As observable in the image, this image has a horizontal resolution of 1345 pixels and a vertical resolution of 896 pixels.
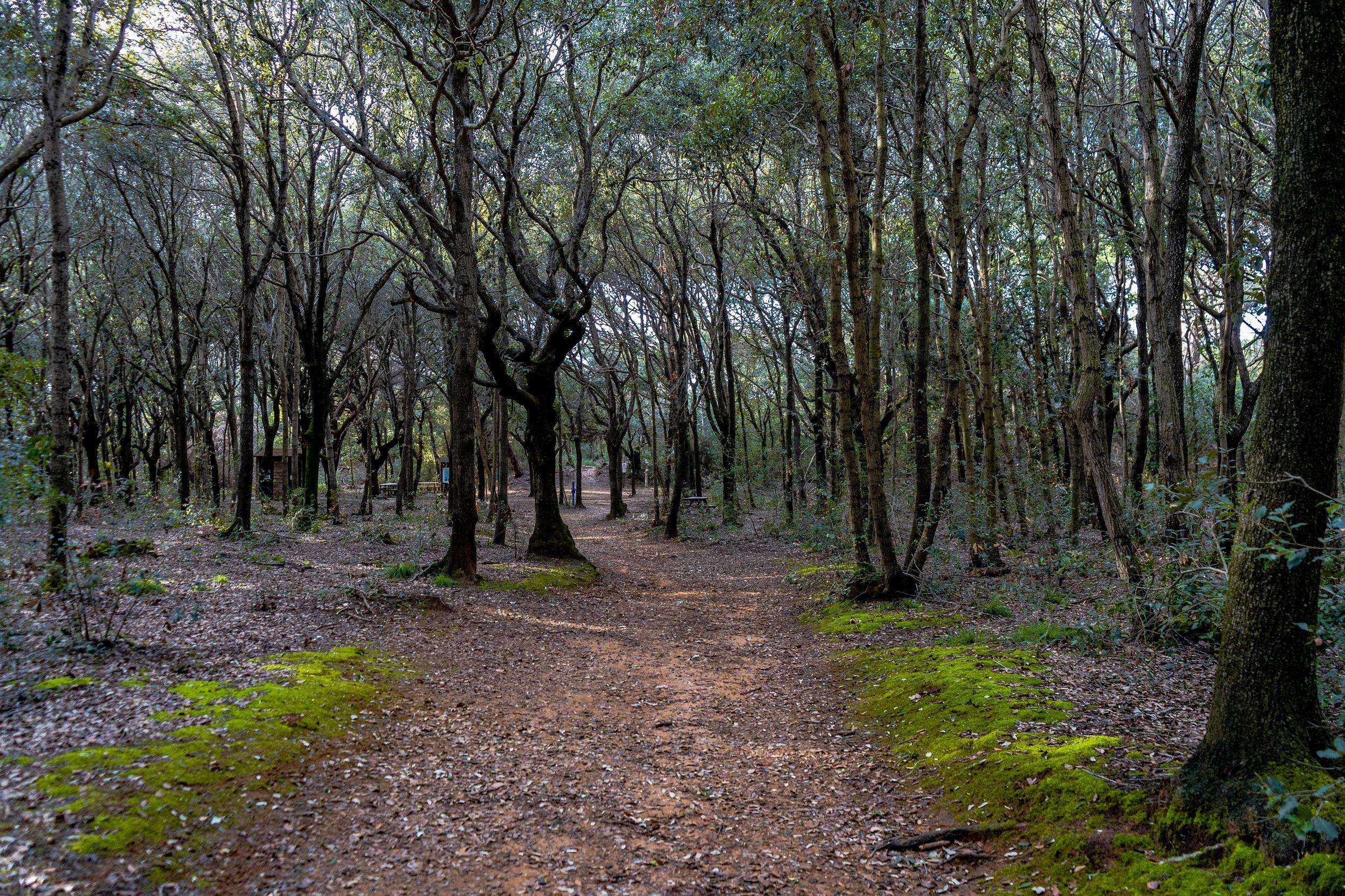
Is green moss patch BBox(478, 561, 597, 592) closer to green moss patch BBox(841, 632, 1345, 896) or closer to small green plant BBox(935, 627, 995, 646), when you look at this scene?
green moss patch BBox(841, 632, 1345, 896)

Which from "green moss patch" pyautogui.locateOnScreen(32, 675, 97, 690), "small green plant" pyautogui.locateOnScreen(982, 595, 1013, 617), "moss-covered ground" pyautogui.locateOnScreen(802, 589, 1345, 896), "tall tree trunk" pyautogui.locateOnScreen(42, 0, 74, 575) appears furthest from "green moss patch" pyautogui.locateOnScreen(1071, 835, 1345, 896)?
"tall tree trunk" pyautogui.locateOnScreen(42, 0, 74, 575)

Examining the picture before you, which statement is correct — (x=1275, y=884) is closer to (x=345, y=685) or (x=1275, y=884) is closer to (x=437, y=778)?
(x=437, y=778)

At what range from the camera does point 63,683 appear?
543cm

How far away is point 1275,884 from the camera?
3057 mm

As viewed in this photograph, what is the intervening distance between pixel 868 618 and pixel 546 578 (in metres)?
5.95

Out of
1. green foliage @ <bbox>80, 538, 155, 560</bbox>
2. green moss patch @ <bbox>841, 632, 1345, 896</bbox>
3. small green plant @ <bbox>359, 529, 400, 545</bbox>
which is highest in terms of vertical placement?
green foliage @ <bbox>80, 538, 155, 560</bbox>

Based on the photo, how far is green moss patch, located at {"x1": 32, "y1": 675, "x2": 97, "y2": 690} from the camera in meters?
5.33

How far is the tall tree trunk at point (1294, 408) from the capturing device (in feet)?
11.0

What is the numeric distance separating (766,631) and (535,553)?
642 cm

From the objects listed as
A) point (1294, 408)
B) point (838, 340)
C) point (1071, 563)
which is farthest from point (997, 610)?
point (1294, 408)

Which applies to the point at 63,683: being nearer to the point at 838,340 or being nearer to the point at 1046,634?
the point at 1046,634

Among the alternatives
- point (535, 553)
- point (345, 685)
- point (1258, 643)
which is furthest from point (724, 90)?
point (1258, 643)

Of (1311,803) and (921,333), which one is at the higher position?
(921,333)

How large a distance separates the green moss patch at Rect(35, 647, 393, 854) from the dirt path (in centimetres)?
27
